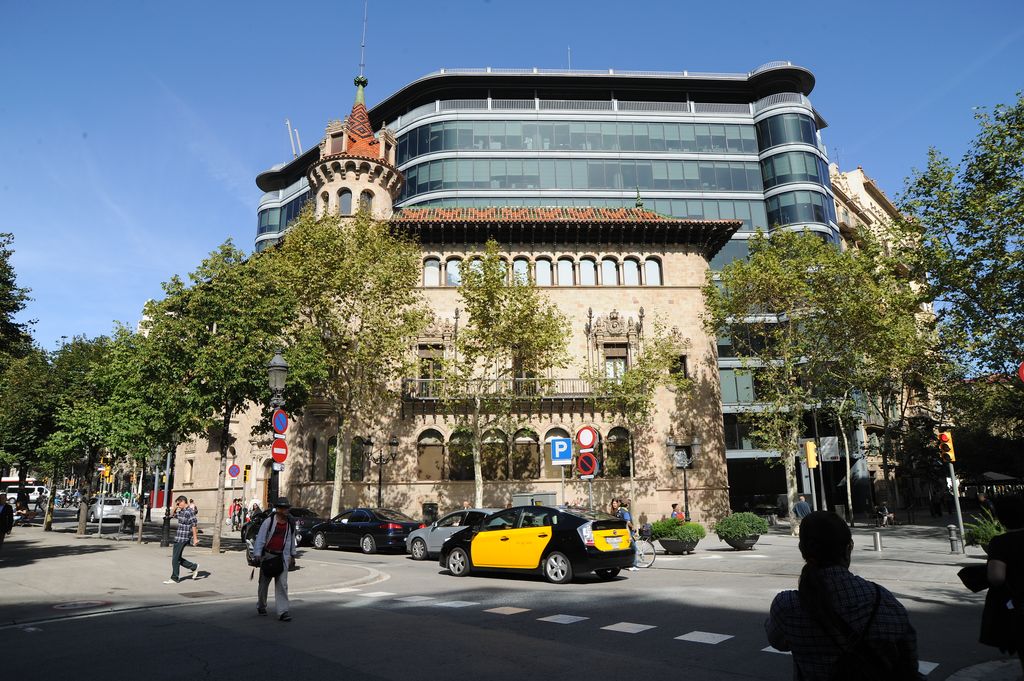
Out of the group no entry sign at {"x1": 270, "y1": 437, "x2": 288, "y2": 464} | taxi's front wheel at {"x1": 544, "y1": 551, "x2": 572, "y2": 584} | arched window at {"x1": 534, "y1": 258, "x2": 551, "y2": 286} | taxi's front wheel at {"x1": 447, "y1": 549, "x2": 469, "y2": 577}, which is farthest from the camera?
arched window at {"x1": 534, "y1": 258, "x2": 551, "y2": 286}

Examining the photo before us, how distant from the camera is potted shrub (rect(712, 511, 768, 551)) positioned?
21359 millimetres

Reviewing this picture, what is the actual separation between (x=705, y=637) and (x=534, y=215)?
30268mm

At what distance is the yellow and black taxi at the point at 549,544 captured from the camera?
44.0 ft

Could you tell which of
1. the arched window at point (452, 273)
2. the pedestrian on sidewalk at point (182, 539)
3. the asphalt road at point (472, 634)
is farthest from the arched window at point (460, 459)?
the asphalt road at point (472, 634)

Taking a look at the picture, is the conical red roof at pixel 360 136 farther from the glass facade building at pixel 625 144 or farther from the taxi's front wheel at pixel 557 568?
the taxi's front wheel at pixel 557 568

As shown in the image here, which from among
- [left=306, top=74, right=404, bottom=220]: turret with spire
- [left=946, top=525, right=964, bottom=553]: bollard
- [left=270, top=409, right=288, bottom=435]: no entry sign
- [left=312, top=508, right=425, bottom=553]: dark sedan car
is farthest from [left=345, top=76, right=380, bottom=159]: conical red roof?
[left=946, top=525, right=964, bottom=553]: bollard

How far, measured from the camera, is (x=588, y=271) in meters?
36.5

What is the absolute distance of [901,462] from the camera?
4828 cm

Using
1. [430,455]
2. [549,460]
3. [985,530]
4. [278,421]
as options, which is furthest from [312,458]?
[985,530]

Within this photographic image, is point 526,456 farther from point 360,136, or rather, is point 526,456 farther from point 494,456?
point 360,136

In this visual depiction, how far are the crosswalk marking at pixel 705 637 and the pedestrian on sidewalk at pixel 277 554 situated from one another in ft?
17.9

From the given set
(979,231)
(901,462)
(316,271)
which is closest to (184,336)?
(316,271)

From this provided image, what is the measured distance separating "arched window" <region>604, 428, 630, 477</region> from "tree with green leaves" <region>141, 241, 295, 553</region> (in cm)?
1760

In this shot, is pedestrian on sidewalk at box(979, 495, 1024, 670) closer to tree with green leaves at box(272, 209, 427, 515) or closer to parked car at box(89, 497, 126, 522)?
tree with green leaves at box(272, 209, 427, 515)
